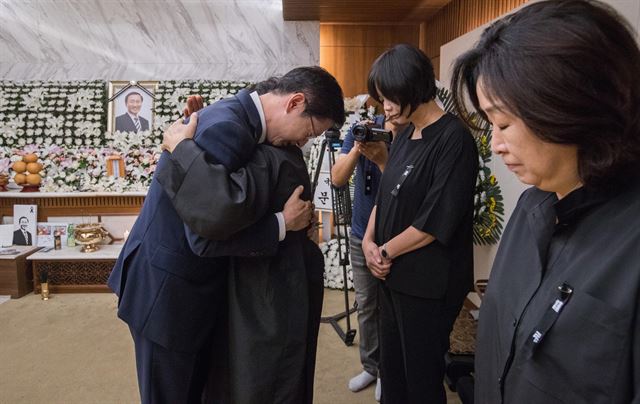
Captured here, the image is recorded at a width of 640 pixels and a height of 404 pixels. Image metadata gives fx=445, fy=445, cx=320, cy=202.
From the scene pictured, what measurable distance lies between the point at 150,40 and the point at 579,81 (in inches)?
201

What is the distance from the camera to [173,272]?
1334 mm

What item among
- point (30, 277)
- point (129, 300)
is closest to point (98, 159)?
point (30, 277)

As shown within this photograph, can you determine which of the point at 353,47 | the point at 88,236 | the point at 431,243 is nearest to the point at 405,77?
the point at 431,243

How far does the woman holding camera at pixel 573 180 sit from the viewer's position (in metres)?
0.61

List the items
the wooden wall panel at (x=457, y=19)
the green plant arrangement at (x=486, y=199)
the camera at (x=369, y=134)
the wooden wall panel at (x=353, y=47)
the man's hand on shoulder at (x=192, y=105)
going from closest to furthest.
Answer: the man's hand on shoulder at (x=192, y=105) → the camera at (x=369, y=134) → the green plant arrangement at (x=486, y=199) → the wooden wall panel at (x=457, y=19) → the wooden wall panel at (x=353, y=47)

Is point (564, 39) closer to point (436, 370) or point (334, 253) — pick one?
point (436, 370)

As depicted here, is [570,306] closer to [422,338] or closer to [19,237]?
[422,338]

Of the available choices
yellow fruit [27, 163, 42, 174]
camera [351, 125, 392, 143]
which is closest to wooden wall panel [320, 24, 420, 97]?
yellow fruit [27, 163, 42, 174]

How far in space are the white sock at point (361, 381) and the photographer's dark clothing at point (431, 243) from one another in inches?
29.5

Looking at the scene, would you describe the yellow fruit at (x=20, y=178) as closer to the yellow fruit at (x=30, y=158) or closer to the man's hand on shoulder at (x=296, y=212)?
the yellow fruit at (x=30, y=158)

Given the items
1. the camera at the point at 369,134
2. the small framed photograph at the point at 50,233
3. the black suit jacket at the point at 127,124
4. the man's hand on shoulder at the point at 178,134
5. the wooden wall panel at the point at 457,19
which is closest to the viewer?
the man's hand on shoulder at the point at 178,134

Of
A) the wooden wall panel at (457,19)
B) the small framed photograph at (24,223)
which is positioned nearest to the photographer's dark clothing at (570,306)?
the wooden wall panel at (457,19)

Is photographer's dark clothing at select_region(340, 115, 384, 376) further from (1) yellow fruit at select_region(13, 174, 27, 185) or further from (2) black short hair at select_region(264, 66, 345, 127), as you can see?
(1) yellow fruit at select_region(13, 174, 27, 185)

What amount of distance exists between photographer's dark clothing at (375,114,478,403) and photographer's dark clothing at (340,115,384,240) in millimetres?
562
